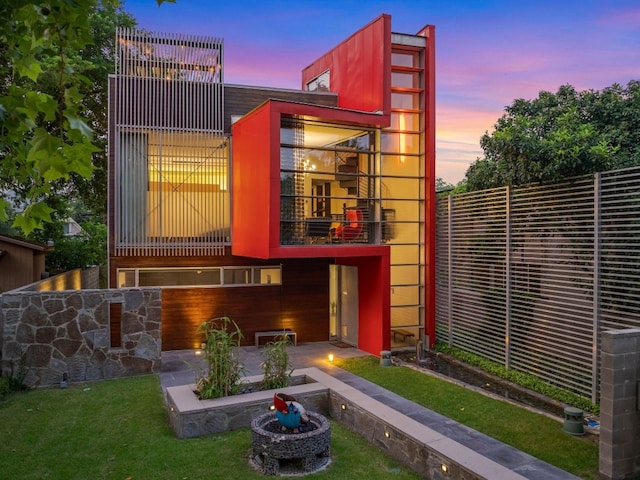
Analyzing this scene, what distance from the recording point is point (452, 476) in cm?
564

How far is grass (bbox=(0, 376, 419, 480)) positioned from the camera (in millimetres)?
6168

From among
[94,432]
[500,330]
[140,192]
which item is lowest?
[94,432]

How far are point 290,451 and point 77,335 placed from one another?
6033 mm

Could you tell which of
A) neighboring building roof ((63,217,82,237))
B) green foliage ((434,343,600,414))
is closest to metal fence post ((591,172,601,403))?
green foliage ((434,343,600,414))

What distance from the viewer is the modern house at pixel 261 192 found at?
1220 centimetres

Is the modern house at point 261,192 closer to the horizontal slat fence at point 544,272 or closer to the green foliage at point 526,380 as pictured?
the horizontal slat fence at point 544,272

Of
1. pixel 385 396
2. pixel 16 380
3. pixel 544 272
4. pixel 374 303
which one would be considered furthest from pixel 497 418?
pixel 16 380

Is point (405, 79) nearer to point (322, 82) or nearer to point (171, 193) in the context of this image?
point (322, 82)

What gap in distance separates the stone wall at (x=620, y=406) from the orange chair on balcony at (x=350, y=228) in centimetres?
673

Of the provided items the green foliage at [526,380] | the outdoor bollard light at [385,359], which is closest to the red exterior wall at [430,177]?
the green foliage at [526,380]

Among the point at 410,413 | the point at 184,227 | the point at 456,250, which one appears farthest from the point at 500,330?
the point at 184,227

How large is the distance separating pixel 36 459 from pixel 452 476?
5.02 m

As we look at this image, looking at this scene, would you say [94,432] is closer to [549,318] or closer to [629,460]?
[629,460]

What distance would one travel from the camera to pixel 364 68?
13352mm
